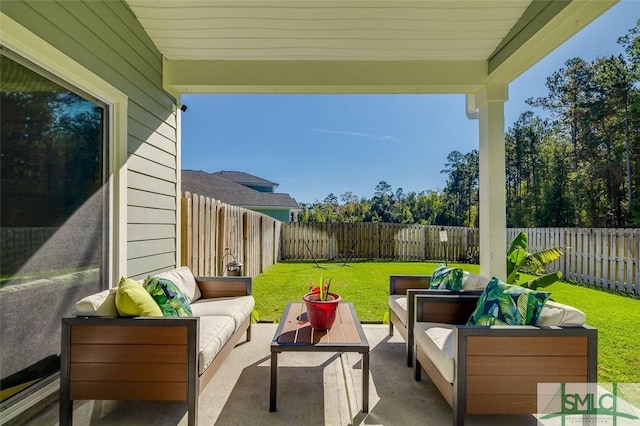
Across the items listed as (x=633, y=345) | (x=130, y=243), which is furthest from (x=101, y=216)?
(x=633, y=345)

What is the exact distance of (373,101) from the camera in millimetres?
12602

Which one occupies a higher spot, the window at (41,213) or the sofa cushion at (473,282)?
the window at (41,213)

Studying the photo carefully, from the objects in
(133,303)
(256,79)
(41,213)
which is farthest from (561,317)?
(256,79)

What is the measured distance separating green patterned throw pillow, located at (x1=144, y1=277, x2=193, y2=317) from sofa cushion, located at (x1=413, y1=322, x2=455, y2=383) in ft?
5.95

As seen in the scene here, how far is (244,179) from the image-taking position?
63.9ft

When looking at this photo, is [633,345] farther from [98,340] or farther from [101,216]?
[101,216]

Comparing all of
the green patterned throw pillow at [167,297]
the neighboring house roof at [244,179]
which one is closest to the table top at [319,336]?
the green patterned throw pillow at [167,297]

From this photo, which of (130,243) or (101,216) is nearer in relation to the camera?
(101,216)

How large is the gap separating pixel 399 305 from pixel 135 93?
3267 millimetres

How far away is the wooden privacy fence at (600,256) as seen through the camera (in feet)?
18.0

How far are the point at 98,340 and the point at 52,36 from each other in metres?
1.93

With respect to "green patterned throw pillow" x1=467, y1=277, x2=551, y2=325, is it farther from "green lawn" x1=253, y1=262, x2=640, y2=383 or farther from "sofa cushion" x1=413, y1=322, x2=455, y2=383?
"green lawn" x1=253, y1=262, x2=640, y2=383

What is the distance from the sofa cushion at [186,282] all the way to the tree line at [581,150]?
1306 cm

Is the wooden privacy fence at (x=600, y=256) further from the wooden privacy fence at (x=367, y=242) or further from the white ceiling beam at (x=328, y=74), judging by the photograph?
the white ceiling beam at (x=328, y=74)
